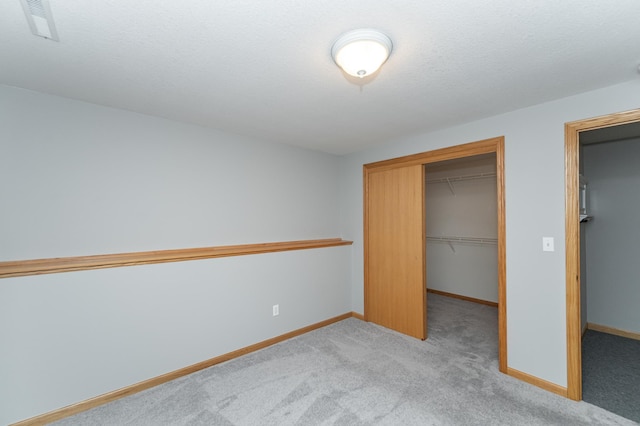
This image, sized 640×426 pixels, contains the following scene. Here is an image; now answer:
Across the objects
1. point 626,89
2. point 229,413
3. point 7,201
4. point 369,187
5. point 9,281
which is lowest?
point 229,413

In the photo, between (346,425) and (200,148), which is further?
(200,148)

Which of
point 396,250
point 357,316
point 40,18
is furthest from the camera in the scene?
point 357,316

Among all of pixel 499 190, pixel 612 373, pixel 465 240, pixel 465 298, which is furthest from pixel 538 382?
pixel 465 240

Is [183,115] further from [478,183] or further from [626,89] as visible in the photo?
[478,183]

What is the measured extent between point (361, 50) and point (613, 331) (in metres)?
4.38

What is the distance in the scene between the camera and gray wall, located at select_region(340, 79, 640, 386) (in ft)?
7.43

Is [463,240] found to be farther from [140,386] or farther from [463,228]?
[140,386]

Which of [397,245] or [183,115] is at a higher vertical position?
[183,115]

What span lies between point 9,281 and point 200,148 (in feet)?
5.67

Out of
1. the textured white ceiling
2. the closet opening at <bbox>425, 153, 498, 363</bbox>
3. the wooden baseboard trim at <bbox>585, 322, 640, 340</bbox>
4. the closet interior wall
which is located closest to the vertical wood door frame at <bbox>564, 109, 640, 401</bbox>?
the textured white ceiling

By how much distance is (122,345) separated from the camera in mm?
2285

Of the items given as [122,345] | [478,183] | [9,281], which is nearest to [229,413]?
[122,345]

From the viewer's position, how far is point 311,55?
5.37 ft

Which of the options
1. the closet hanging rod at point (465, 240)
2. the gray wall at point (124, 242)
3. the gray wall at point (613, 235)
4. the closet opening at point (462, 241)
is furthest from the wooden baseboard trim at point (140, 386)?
the gray wall at point (613, 235)
